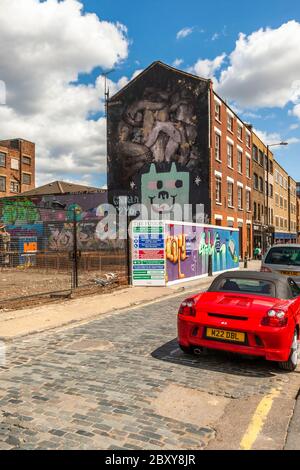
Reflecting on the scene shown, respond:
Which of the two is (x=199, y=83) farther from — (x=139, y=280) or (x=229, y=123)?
(x=139, y=280)

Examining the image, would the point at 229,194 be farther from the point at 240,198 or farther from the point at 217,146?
the point at 217,146

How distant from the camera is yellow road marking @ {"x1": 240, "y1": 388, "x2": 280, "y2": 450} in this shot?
12.1 feet

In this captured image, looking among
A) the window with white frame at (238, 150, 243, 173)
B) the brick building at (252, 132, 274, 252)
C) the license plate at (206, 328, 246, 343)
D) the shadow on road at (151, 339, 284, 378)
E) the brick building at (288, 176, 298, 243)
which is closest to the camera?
the license plate at (206, 328, 246, 343)

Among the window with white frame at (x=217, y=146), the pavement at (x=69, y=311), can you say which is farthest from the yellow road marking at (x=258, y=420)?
the window with white frame at (x=217, y=146)

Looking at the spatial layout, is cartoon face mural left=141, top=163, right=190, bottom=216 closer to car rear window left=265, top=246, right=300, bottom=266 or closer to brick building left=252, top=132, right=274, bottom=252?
brick building left=252, top=132, right=274, bottom=252

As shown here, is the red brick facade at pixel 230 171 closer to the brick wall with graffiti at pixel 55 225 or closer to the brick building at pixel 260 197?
the brick building at pixel 260 197

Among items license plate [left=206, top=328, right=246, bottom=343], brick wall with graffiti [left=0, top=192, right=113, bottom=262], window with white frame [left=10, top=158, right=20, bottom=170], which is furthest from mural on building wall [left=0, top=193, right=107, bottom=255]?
license plate [left=206, top=328, right=246, bottom=343]

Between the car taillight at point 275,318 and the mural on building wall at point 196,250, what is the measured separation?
38.0 ft

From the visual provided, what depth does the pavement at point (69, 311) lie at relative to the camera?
861 cm

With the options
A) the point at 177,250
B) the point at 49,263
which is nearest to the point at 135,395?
the point at 177,250

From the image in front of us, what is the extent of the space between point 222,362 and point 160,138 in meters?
27.1

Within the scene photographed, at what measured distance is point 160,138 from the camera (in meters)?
31.5

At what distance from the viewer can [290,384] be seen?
5355 millimetres

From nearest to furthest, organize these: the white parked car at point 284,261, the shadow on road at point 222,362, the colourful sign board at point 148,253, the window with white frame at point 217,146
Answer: the shadow on road at point 222,362 → the white parked car at point 284,261 → the colourful sign board at point 148,253 → the window with white frame at point 217,146
